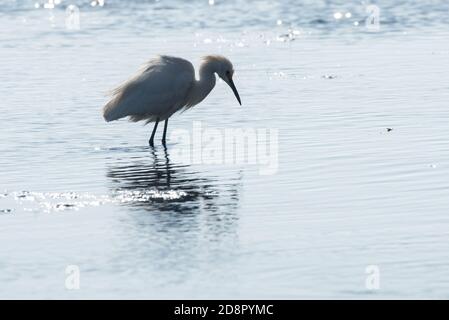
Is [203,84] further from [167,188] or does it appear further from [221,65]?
[167,188]

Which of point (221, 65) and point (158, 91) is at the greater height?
point (221, 65)

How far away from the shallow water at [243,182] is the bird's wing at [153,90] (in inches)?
16.3

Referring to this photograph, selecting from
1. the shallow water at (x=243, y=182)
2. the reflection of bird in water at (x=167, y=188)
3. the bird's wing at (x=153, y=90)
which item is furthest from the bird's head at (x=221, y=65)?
the reflection of bird in water at (x=167, y=188)

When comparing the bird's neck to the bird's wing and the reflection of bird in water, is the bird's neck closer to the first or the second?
the bird's wing

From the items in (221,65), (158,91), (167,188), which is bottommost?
(167,188)

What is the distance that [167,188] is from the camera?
13.0 metres

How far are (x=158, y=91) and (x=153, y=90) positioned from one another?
2.5 inches

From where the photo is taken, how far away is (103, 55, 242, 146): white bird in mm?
16109

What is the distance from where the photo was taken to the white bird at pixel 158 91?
16109 mm

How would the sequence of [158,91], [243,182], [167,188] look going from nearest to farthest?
1. [167,188]
2. [243,182]
3. [158,91]

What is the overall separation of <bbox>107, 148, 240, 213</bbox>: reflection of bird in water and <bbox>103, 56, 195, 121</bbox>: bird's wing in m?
1.40

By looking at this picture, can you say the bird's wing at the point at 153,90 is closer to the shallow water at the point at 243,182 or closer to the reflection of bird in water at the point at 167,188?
the shallow water at the point at 243,182

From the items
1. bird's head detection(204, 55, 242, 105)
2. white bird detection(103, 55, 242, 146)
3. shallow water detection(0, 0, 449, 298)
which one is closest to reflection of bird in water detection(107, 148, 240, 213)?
shallow water detection(0, 0, 449, 298)

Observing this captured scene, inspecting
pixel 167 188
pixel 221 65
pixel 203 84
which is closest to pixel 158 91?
pixel 203 84
